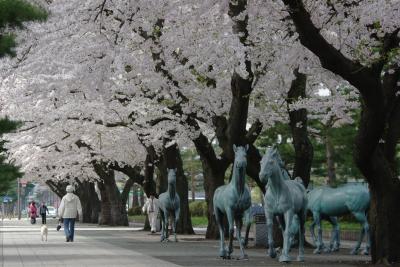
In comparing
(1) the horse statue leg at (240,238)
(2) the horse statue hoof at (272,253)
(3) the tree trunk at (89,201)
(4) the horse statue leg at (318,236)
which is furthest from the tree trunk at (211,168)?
(3) the tree trunk at (89,201)

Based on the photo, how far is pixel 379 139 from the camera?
15867 millimetres

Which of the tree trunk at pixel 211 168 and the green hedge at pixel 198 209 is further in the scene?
the green hedge at pixel 198 209

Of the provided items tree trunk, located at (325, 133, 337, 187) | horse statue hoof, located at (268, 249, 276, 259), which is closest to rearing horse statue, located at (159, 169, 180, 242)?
tree trunk, located at (325, 133, 337, 187)

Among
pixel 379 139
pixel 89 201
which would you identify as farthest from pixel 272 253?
pixel 89 201

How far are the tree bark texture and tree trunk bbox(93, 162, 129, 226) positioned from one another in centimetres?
3332

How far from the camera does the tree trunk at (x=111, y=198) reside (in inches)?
1984

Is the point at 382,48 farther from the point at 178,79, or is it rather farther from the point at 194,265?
the point at 178,79

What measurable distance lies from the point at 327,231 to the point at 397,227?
15389 millimetres

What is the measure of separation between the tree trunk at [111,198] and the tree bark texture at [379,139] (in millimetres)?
33322

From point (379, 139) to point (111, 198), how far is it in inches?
1459

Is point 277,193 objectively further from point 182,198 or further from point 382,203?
point 182,198

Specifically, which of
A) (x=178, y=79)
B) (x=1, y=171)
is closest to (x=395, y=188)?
(x=178, y=79)

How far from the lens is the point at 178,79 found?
25203 mm

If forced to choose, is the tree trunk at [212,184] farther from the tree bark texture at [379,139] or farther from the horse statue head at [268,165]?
the tree bark texture at [379,139]
